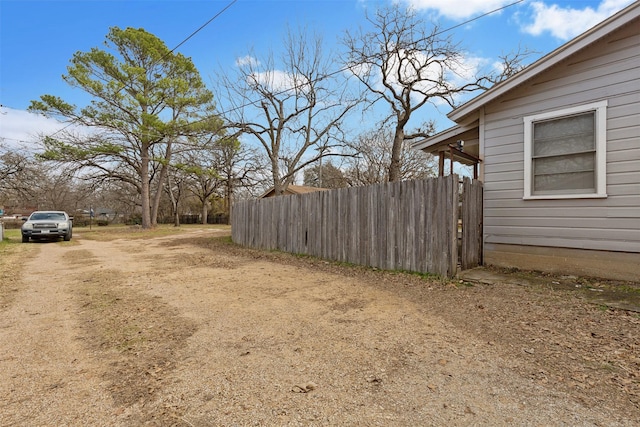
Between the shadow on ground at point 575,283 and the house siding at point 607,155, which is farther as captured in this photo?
the house siding at point 607,155

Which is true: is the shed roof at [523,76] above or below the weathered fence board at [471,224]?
above

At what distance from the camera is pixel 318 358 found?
2.47m

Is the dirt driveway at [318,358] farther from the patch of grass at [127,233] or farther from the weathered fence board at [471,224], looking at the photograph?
the patch of grass at [127,233]

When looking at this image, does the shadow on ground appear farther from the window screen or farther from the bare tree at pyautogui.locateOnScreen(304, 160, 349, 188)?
the bare tree at pyautogui.locateOnScreen(304, 160, 349, 188)

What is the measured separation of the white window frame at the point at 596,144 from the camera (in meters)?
4.68

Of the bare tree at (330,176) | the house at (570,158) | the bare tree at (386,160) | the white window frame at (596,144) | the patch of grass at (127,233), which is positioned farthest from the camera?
the bare tree at (330,176)

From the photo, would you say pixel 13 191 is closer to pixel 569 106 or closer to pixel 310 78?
pixel 310 78

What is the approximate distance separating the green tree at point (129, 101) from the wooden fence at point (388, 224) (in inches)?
406

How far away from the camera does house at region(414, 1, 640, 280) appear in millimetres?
4531

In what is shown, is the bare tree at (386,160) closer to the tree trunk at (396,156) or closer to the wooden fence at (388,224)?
the tree trunk at (396,156)

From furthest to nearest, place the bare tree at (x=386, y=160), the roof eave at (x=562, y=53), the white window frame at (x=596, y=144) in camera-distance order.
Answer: the bare tree at (x=386, y=160), the white window frame at (x=596, y=144), the roof eave at (x=562, y=53)

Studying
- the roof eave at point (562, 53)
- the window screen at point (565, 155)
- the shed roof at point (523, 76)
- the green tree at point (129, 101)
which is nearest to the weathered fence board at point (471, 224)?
the window screen at point (565, 155)


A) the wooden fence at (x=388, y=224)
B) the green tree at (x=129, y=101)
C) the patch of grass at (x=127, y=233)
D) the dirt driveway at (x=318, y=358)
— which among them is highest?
the green tree at (x=129, y=101)

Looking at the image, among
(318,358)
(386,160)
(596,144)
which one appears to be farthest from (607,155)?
(386,160)
